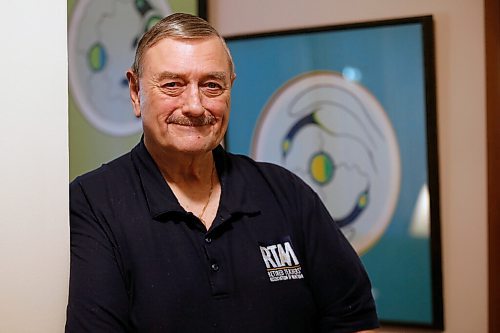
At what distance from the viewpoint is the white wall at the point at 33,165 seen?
946 mm

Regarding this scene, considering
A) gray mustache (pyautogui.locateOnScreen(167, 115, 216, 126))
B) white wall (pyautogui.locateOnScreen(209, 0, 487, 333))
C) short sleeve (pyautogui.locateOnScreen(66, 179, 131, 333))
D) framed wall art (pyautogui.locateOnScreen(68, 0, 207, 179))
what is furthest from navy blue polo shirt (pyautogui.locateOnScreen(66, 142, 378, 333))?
framed wall art (pyautogui.locateOnScreen(68, 0, 207, 179))

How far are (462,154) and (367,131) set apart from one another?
292mm

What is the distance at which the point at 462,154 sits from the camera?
204 cm

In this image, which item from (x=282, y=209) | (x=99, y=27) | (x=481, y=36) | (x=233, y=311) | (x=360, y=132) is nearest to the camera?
(x=233, y=311)

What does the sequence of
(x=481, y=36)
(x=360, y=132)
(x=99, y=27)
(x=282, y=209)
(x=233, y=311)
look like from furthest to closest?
(x=99, y=27) → (x=360, y=132) → (x=481, y=36) → (x=282, y=209) → (x=233, y=311)

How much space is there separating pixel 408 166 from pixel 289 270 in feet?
3.23

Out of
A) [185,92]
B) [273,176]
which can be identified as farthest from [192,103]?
[273,176]

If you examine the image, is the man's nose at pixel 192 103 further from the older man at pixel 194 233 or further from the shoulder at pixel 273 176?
the shoulder at pixel 273 176

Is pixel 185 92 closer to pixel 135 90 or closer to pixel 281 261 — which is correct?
pixel 135 90

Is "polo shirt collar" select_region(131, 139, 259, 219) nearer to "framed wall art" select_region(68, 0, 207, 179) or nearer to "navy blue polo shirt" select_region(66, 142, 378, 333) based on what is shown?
"navy blue polo shirt" select_region(66, 142, 378, 333)

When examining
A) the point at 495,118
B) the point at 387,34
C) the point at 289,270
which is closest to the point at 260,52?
the point at 387,34

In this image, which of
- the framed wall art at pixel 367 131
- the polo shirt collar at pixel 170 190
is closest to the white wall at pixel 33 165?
the polo shirt collar at pixel 170 190

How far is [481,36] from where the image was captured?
2.02 meters

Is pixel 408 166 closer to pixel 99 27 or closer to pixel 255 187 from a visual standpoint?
pixel 255 187
